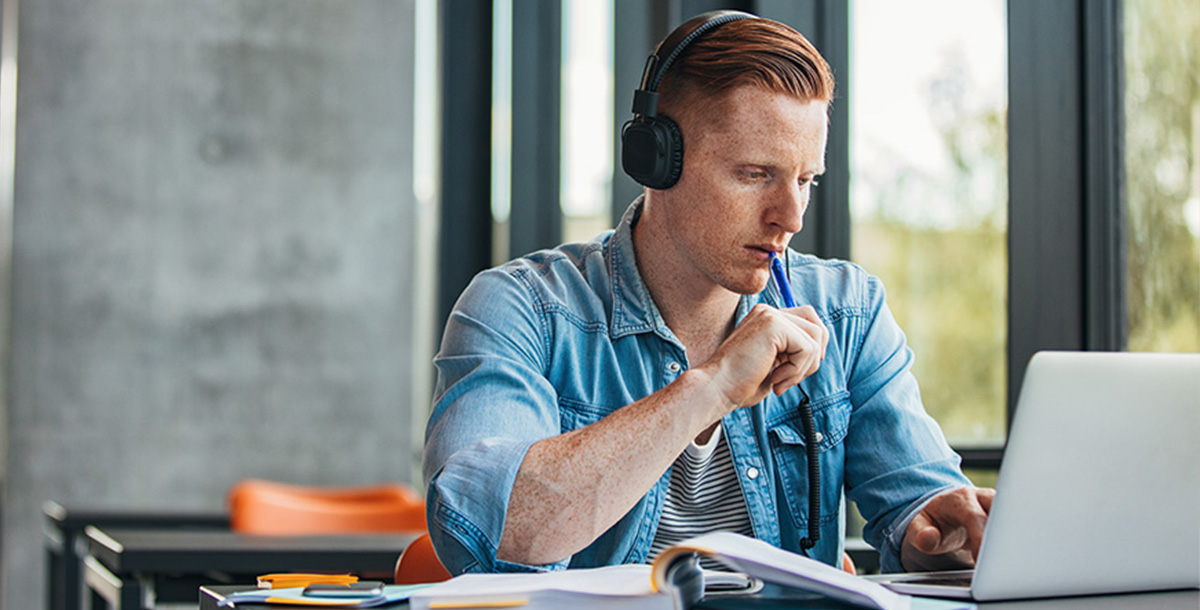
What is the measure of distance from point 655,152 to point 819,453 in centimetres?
45

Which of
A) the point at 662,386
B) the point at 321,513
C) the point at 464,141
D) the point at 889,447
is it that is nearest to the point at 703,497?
the point at 662,386

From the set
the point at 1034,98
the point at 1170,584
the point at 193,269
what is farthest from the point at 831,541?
the point at 193,269

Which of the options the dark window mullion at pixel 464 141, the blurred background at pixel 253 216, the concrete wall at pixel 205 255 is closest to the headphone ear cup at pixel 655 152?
the blurred background at pixel 253 216

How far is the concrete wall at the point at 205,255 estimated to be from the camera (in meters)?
4.37

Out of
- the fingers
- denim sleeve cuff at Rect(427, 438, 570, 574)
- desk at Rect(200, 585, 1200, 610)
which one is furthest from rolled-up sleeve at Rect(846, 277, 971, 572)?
denim sleeve cuff at Rect(427, 438, 570, 574)

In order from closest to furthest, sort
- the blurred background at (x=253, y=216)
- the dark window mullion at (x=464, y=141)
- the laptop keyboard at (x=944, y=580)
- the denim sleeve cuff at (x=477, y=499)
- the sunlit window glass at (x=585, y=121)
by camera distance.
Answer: the laptop keyboard at (x=944, y=580), the denim sleeve cuff at (x=477, y=499), the sunlit window glass at (x=585, y=121), the blurred background at (x=253, y=216), the dark window mullion at (x=464, y=141)

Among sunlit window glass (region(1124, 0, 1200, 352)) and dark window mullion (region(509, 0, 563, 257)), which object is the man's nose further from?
dark window mullion (region(509, 0, 563, 257))

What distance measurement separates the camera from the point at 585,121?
3.67m

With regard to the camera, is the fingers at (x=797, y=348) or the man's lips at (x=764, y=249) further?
the man's lips at (x=764, y=249)

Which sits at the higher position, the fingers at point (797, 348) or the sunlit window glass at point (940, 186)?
the sunlit window glass at point (940, 186)

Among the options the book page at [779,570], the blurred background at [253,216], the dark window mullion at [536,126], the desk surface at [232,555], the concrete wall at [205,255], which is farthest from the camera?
the concrete wall at [205,255]

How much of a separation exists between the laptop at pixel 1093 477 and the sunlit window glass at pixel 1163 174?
1.05 meters

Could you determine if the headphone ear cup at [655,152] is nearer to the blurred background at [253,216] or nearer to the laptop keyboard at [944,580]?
the laptop keyboard at [944,580]

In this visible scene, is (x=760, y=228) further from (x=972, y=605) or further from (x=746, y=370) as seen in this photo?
(x=972, y=605)
